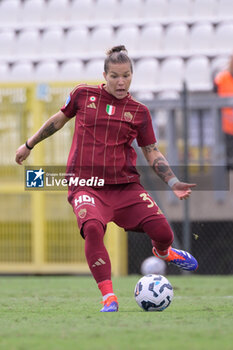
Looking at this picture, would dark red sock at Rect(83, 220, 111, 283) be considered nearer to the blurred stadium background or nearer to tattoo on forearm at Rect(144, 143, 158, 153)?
tattoo on forearm at Rect(144, 143, 158, 153)

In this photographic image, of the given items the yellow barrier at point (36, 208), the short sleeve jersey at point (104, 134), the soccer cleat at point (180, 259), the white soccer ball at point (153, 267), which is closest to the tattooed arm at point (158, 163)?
the short sleeve jersey at point (104, 134)

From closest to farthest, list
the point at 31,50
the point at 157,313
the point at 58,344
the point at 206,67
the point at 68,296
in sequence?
the point at 58,344 → the point at 157,313 → the point at 68,296 → the point at 206,67 → the point at 31,50

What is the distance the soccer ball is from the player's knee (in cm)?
46

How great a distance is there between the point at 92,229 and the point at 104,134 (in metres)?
0.72

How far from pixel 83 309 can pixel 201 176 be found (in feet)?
17.5

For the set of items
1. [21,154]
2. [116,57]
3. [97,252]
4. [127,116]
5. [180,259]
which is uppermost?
[116,57]

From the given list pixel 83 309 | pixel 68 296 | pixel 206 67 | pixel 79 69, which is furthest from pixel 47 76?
pixel 83 309

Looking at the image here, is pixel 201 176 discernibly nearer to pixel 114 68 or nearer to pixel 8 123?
pixel 8 123

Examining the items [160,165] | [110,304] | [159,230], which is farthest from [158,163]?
[110,304]

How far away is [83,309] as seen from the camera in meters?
5.20

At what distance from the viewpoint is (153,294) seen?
189 inches

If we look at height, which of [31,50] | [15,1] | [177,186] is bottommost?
[177,186]

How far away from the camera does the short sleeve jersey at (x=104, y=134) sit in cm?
502

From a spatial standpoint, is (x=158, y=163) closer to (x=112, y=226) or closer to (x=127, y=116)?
(x=127, y=116)
